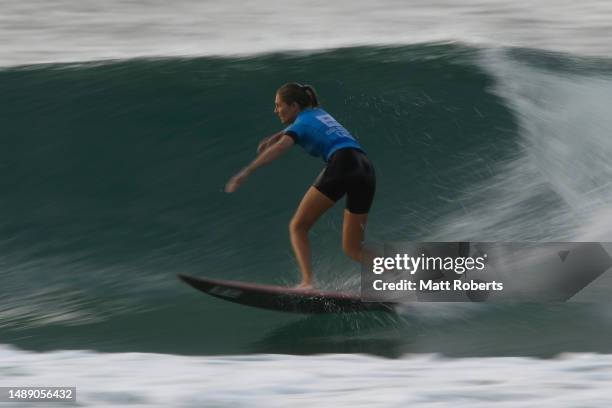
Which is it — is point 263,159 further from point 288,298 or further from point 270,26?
point 270,26

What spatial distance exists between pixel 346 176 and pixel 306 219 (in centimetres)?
34

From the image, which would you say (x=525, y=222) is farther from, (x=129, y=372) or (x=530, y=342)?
(x=129, y=372)

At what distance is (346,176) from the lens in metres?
5.95

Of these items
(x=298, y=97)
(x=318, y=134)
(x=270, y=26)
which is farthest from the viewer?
(x=270, y=26)

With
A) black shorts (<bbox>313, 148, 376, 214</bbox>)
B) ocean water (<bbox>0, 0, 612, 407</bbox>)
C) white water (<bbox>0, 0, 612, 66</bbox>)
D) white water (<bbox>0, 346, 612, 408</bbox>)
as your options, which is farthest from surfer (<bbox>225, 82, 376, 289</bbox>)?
white water (<bbox>0, 0, 612, 66</bbox>)

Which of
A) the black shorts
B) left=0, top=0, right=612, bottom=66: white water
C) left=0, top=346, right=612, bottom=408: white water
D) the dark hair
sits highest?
left=0, top=0, right=612, bottom=66: white water

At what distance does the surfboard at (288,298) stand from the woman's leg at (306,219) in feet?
0.30

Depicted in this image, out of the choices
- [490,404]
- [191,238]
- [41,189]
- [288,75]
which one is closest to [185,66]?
[288,75]

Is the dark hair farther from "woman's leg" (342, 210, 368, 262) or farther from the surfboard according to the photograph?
the surfboard

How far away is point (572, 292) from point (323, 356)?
1.63 metres

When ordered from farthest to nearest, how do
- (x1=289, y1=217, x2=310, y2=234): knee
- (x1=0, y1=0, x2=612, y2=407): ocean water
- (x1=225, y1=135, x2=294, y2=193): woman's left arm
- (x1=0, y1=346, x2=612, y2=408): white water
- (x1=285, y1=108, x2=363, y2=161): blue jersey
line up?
1. (x1=289, y1=217, x2=310, y2=234): knee
2. (x1=285, y1=108, x2=363, y2=161): blue jersey
3. (x1=225, y1=135, x2=294, y2=193): woman's left arm
4. (x1=0, y1=0, x2=612, y2=407): ocean water
5. (x1=0, y1=346, x2=612, y2=408): white water

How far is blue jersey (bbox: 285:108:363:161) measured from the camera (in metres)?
5.93

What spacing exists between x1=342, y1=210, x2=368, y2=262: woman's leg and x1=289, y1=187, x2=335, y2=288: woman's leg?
156 millimetres

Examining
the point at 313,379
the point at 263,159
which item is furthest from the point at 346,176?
the point at 313,379
